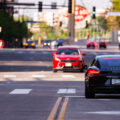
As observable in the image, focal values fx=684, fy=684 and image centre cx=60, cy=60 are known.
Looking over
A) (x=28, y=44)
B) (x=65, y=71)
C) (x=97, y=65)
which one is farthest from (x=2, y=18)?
(x=97, y=65)

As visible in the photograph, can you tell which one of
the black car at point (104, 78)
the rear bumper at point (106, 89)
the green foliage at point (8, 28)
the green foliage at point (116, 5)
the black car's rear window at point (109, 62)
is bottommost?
the green foliage at point (8, 28)

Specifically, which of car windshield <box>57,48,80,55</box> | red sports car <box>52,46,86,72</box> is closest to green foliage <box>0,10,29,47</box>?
car windshield <box>57,48,80,55</box>

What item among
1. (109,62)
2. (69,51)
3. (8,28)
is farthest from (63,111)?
(8,28)

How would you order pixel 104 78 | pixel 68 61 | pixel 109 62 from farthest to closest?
pixel 68 61 < pixel 109 62 < pixel 104 78

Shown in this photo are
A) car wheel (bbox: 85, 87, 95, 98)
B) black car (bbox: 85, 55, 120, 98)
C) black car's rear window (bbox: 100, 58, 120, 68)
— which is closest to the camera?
black car (bbox: 85, 55, 120, 98)

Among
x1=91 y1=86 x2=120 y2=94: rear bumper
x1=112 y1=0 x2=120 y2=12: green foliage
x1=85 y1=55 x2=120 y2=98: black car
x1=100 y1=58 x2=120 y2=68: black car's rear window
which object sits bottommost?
x1=91 y1=86 x2=120 y2=94: rear bumper

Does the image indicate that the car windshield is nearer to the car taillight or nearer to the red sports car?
the red sports car

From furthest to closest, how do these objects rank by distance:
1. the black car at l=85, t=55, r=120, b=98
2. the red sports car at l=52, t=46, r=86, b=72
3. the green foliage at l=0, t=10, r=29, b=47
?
1. the green foliage at l=0, t=10, r=29, b=47
2. the red sports car at l=52, t=46, r=86, b=72
3. the black car at l=85, t=55, r=120, b=98

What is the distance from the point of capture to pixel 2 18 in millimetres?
126688

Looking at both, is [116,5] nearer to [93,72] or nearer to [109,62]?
[109,62]

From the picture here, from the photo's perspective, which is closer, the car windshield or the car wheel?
the car wheel

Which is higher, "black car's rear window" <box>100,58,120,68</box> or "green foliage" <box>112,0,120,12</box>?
"green foliage" <box>112,0,120,12</box>

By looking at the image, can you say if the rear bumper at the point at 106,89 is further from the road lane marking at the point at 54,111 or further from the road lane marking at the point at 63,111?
the road lane marking at the point at 54,111

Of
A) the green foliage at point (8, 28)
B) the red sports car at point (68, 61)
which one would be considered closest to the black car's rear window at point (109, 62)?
A: the red sports car at point (68, 61)
